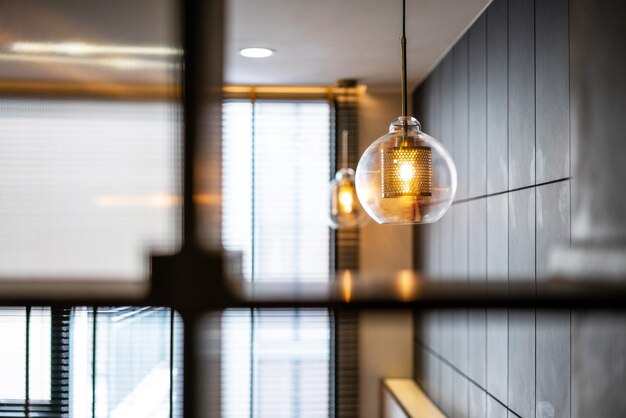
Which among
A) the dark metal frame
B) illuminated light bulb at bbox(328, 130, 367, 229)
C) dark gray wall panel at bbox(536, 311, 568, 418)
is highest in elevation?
illuminated light bulb at bbox(328, 130, 367, 229)

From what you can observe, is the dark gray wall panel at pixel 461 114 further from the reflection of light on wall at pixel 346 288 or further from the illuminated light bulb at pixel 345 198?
the reflection of light on wall at pixel 346 288

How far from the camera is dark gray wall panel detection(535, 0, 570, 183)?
2.06 m

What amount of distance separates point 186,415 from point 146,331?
0.48ft

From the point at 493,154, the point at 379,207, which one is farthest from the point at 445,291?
the point at 493,154

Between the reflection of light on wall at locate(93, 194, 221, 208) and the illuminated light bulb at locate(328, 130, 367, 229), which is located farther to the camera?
the illuminated light bulb at locate(328, 130, 367, 229)

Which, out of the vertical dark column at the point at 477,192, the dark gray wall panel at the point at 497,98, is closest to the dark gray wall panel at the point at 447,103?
the vertical dark column at the point at 477,192

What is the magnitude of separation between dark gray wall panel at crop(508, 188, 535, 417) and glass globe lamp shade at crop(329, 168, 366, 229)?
47.8 inches

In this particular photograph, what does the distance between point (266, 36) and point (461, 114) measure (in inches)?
36.8

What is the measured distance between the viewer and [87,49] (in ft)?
1.74

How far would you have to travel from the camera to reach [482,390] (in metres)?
2.94

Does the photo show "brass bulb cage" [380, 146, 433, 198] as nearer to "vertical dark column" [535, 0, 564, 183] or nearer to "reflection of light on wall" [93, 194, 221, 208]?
"vertical dark column" [535, 0, 564, 183]

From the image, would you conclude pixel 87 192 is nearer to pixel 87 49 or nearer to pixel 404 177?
pixel 87 49

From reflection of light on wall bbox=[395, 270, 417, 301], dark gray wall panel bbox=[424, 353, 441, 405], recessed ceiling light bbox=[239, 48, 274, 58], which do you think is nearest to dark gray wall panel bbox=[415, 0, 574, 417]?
dark gray wall panel bbox=[424, 353, 441, 405]

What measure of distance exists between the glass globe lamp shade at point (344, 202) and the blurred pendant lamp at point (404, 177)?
1.88 metres
